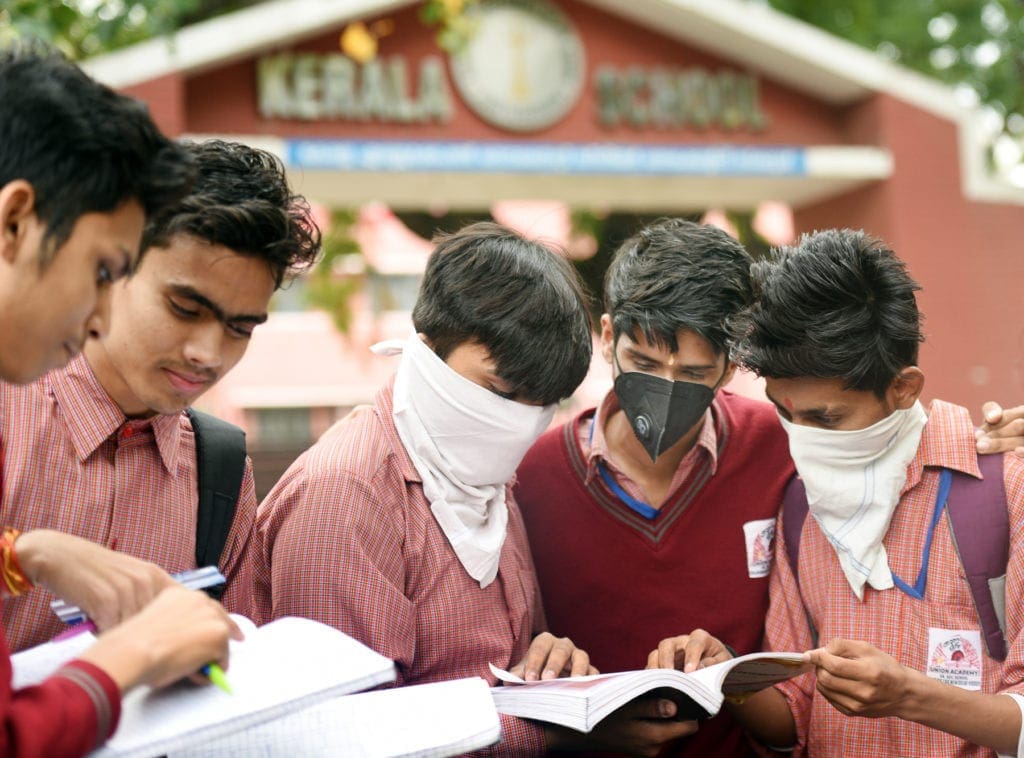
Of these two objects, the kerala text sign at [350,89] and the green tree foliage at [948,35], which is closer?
the kerala text sign at [350,89]

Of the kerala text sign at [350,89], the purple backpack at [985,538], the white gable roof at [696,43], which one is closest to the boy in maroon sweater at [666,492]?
the purple backpack at [985,538]

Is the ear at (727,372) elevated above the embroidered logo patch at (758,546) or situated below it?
above

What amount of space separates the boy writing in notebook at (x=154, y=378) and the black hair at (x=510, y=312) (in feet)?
1.35

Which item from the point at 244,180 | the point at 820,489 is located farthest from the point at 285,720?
the point at 820,489

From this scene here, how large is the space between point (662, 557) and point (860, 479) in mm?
548

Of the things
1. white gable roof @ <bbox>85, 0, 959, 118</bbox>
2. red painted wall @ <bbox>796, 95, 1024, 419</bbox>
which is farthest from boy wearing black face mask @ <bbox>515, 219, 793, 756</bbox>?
red painted wall @ <bbox>796, 95, 1024, 419</bbox>

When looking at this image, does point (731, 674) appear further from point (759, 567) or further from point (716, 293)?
point (716, 293)

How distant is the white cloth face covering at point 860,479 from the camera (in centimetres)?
271

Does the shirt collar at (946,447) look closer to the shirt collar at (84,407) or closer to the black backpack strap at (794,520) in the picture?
the black backpack strap at (794,520)

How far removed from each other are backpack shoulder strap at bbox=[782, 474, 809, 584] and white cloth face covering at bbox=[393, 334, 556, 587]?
69cm

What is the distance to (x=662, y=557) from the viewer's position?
9.97 feet

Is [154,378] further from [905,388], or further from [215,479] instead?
[905,388]

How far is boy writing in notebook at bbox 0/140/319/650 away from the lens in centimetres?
231

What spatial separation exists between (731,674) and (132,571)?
1213mm
